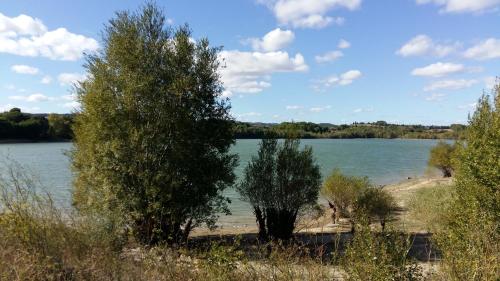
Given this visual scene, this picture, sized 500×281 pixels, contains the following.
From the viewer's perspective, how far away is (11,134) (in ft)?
358

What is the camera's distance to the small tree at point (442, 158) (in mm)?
47000

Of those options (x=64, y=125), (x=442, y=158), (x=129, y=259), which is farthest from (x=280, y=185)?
(x=442, y=158)

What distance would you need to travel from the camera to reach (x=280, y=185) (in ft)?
57.0

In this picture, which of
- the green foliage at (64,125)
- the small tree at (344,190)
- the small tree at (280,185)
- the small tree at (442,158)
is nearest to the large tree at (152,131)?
the small tree at (280,185)

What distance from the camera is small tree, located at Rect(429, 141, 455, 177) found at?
154 feet

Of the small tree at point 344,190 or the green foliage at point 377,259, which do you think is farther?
Result: the small tree at point 344,190

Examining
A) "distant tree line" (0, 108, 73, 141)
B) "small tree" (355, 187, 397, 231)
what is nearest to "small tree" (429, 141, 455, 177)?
"small tree" (355, 187, 397, 231)

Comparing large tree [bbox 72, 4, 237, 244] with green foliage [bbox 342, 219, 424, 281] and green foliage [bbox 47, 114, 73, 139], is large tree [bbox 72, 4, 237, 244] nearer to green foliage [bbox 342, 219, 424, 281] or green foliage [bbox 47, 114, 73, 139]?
green foliage [bbox 47, 114, 73, 139]

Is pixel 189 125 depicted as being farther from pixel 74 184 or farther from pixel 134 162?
pixel 74 184

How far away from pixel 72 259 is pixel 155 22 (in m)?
11.4

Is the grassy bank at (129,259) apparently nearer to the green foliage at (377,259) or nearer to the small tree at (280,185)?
the green foliage at (377,259)

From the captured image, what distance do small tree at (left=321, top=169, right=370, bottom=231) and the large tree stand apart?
8.32 m

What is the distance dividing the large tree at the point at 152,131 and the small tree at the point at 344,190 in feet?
27.3

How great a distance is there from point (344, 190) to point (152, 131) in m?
11.7
